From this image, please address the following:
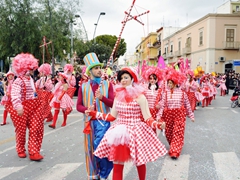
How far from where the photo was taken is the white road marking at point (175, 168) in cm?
422

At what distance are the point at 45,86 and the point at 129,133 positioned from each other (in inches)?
235

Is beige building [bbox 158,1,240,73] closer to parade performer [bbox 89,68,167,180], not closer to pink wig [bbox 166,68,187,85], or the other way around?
pink wig [bbox 166,68,187,85]

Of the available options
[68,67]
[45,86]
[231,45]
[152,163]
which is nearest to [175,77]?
[152,163]

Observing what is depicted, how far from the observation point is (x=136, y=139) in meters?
3.29

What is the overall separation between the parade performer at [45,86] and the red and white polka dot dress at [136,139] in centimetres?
494

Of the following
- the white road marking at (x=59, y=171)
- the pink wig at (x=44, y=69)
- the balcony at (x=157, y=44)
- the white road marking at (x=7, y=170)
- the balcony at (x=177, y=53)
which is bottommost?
the white road marking at (x=7, y=170)

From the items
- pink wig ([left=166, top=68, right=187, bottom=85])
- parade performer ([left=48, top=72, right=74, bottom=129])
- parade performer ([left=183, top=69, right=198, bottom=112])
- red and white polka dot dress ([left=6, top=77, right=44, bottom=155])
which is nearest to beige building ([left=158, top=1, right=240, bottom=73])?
parade performer ([left=183, top=69, right=198, bottom=112])

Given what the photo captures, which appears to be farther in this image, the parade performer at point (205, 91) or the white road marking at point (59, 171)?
the parade performer at point (205, 91)

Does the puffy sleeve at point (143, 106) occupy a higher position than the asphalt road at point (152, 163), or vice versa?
the puffy sleeve at point (143, 106)

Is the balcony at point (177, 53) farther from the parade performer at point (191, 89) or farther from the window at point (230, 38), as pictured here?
the parade performer at point (191, 89)

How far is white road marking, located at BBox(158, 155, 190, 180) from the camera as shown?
13.9 feet

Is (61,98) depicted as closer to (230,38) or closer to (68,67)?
(68,67)

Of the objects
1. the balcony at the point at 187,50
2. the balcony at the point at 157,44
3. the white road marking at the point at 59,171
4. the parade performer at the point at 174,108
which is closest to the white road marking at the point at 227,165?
the parade performer at the point at 174,108

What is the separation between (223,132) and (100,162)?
4816 mm
